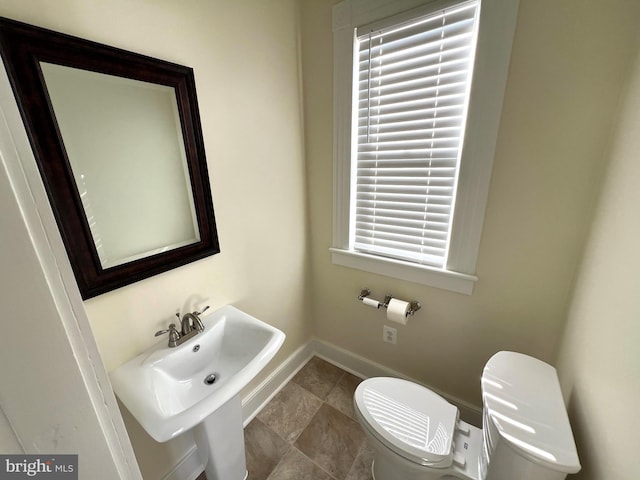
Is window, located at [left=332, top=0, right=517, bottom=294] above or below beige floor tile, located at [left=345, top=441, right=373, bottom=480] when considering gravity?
above

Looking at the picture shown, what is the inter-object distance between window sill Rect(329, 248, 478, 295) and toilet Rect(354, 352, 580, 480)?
1.15 ft

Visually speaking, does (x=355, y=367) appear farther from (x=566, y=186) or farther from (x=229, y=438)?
(x=566, y=186)

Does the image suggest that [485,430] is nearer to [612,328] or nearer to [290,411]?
[612,328]

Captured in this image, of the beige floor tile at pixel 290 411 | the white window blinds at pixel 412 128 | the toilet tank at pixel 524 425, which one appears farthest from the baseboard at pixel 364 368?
the white window blinds at pixel 412 128

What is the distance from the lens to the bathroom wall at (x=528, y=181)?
2.77 ft

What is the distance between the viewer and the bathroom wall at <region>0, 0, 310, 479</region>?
843 mm

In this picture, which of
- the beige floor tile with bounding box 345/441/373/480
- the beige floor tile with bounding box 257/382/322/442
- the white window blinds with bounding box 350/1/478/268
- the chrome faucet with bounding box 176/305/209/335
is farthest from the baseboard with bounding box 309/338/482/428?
the chrome faucet with bounding box 176/305/209/335

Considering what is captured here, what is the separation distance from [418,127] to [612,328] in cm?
98

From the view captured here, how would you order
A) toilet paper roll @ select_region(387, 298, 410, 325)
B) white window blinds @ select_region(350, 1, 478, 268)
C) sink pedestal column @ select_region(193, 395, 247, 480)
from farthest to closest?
toilet paper roll @ select_region(387, 298, 410, 325)
white window blinds @ select_region(350, 1, 478, 268)
sink pedestal column @ select_region(193, 395, 247, 480)

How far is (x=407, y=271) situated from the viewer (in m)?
1.37

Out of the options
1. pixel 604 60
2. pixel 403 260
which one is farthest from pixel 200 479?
pixel 604 60

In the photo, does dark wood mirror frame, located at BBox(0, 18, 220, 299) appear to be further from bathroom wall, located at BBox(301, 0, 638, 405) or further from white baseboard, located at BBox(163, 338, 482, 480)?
white baseboard, located at BBox(163, 338, 482, 480)

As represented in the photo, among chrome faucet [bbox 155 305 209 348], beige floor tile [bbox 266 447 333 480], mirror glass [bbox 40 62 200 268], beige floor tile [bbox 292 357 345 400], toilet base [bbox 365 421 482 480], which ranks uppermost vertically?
mirror glass [bbox 40 62 200 268]

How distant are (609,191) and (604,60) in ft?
1.39
